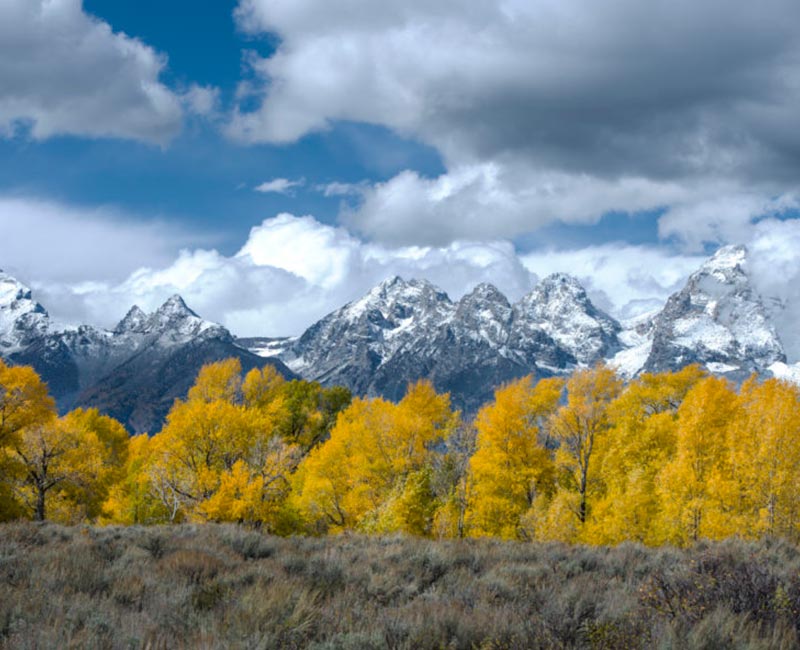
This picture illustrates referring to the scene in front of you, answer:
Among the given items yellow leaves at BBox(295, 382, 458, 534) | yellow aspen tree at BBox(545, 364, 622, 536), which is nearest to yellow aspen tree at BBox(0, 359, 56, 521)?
yellow leaves at BBox(295, 382, 458, 534)

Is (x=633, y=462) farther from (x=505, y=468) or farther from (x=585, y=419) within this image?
(x=505, y=468)

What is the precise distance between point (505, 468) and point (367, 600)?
27.4 meters

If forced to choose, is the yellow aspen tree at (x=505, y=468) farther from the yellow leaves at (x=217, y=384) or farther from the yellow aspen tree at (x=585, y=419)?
the yellow leaves at (x=217, y=384)

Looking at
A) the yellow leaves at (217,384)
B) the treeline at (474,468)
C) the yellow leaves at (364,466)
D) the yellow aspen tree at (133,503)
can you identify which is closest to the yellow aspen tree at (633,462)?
the treeline at (474,468)

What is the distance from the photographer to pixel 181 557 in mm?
9477

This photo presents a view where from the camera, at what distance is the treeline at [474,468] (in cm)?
2600

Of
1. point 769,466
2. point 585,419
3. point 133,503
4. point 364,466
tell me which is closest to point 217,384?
point 133,503

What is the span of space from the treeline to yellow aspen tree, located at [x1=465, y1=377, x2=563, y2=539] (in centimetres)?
8

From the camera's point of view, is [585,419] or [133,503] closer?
[585,419]

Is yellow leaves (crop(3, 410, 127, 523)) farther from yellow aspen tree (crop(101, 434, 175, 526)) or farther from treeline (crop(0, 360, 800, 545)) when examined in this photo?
yellow aspen tree (crop(101, 434, 175, 526))

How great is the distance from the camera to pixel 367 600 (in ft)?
26.7

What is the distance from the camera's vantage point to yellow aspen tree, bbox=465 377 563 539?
109ft

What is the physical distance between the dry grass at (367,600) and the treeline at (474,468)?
54.1ft

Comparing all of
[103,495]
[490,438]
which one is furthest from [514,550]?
[103,495]
